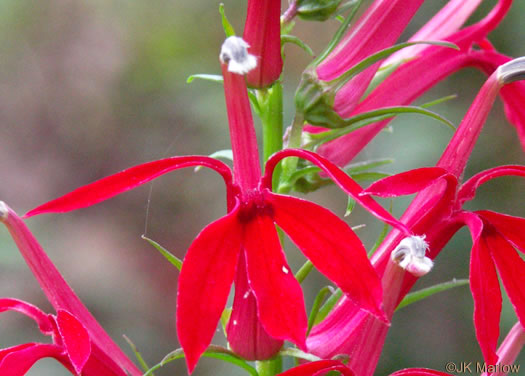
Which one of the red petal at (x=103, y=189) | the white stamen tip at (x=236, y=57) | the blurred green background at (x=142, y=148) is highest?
the white stamen tip at (x=236, y=57)

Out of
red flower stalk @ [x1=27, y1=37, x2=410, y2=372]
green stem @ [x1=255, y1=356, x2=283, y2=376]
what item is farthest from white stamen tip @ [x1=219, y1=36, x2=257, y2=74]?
green stem @ [x1=255, y1=356, x2=283, y2=376]

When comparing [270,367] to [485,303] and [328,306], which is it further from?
[485,303]

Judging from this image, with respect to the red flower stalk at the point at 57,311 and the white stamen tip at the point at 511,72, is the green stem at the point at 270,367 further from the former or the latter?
the white stamen tip at the point at 511,72

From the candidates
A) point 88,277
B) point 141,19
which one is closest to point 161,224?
point 88,277

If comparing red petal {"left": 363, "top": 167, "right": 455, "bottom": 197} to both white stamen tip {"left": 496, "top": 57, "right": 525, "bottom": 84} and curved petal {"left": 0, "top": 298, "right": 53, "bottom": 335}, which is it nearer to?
white stamen tip {"left": 496, "top": 57, "right": 525, "bottom": 84}

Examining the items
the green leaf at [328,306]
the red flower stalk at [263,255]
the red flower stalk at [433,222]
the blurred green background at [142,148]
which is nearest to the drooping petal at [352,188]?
the red flower stalk at [263,255]

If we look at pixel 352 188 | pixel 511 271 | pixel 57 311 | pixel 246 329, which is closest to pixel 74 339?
pixel 57 311
